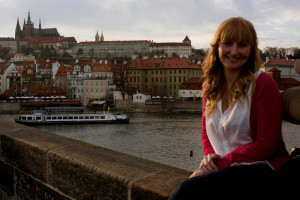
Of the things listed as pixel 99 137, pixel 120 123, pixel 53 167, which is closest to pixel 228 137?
pixel 53 167

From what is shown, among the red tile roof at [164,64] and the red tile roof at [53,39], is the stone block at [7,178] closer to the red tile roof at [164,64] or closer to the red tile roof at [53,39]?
Answer: the red tile roof at [164,64]

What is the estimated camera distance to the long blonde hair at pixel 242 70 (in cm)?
154

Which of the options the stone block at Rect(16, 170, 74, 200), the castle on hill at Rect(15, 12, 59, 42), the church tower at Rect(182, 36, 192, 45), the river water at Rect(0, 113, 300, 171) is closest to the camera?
the stone block at Rect(16, 170, 74, 200)

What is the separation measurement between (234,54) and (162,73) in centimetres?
5487

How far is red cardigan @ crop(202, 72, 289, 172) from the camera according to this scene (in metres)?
1.43

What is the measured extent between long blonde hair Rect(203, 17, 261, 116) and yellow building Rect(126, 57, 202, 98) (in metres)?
52.4

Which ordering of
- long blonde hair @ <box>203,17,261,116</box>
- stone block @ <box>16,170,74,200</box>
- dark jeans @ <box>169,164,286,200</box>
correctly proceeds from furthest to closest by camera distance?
stone block @ <box>16,170,74,200</box>
long blonde hair @ <box>203,17,261,116</box>
dark jeans @ <box>169,164,286,200</box>

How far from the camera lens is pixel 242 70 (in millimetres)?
1624

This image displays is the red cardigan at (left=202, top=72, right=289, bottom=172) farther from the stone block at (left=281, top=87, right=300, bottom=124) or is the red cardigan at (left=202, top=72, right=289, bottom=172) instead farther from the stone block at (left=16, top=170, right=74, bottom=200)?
the stone block at (left=16, top=170, right=74, bottom=200)

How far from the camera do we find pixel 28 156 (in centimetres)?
254

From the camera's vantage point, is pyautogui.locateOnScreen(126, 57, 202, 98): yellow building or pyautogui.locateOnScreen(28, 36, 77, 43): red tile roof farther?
pyautogui.locateOnScreen(28, 36, 77, 43): red tile roof

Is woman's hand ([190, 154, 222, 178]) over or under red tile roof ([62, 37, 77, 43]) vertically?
under

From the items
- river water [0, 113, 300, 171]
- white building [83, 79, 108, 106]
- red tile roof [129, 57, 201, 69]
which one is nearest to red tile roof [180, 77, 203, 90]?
red tile roof [129, 57, 201, 69]

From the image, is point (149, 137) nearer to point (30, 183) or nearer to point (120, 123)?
point (120, 123)
